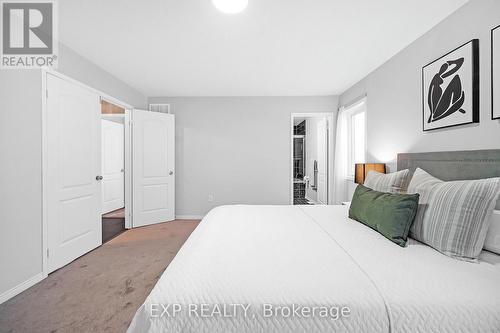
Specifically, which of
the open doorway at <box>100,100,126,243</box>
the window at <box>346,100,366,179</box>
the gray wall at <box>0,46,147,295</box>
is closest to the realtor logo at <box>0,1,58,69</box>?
the gray wall at <box>0,46,147,295</box>

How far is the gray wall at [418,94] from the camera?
1.56m

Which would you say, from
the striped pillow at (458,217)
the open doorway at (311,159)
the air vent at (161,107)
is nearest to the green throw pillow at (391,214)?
the striped pillow at (458,217)

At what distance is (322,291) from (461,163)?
172cm

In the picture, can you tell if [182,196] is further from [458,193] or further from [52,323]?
[458,193]

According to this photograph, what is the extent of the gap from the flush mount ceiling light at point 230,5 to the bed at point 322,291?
1.88 meters

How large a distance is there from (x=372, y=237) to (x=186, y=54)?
9.13ft

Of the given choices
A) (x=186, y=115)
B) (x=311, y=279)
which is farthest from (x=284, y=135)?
(x=311, y=279)

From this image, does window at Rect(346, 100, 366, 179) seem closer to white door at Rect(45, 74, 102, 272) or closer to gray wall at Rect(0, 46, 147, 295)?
white door at Rect(45, 74, 102, 272)

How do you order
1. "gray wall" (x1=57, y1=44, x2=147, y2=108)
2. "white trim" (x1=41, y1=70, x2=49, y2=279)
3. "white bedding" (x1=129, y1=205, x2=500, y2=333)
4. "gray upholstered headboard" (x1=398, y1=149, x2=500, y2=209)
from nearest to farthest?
"white bedding" (x1=129, y1=205, x2=500, y2=333), "gray upholstered headboard" (x1=398, y1=149, x2=500, y2=209), "white trim" (x1=41, y1=70, x2=49, y2=279), "gray wall" (x1=57, y1=44, x2=147, y2=108)

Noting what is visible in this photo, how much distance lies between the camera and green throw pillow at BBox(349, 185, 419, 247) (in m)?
1.37

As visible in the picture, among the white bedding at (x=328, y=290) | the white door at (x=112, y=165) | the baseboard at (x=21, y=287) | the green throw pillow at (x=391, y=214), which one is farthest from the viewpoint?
the white door at (x=112, y=165)

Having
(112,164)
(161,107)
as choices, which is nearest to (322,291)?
(161,107)

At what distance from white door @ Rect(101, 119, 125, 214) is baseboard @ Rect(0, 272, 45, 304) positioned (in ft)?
9.62

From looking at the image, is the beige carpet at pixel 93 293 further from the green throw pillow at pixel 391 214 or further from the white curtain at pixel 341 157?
the white curtain at pixel 341 157
